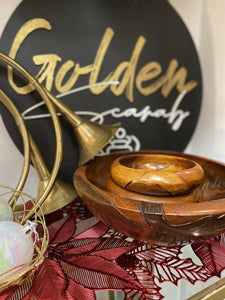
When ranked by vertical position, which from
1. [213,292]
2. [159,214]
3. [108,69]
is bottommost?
[213,292]

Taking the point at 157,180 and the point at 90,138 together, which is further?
the point at 90,138

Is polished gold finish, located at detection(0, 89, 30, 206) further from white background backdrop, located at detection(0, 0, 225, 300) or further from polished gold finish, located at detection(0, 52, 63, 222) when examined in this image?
white background backdrop, located at detection(0, 0, 225, 300)

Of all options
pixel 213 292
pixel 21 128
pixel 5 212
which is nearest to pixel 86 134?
pixel 21 128

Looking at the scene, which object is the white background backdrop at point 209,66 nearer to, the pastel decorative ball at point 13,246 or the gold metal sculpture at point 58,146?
the gold metal sculpture at point 58,146

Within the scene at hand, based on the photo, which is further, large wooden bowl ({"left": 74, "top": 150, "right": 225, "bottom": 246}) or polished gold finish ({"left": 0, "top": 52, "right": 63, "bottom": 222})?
polished gold finish ({"left": 0, "top": 52, "right": 63, "bottom": 222})

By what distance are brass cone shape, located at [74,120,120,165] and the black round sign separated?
6cm

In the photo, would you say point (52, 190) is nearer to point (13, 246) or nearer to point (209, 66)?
point (13, 246)

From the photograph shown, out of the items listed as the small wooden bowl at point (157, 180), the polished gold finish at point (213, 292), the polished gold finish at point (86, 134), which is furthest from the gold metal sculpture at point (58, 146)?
the polished gold finish at point (213, 292)

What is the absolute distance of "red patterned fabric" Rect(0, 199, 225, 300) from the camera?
330 mm

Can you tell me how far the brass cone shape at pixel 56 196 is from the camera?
480 mm

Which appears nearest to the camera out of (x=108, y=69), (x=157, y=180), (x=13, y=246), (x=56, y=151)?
(x=13, y=246)

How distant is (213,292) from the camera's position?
14.5 inches

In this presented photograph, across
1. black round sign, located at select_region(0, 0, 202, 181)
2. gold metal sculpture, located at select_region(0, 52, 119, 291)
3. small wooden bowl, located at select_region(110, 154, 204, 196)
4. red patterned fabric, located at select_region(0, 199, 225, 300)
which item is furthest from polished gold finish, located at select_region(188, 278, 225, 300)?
black round sign, located at select_region(0, 0, 202, 181)

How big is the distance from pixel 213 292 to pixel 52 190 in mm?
300
